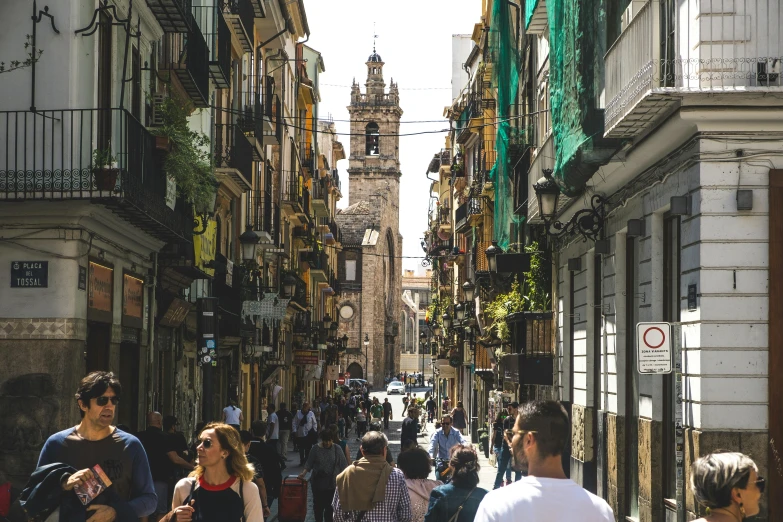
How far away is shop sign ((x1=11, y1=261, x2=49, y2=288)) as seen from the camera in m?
15.6

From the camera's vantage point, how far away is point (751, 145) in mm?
12023

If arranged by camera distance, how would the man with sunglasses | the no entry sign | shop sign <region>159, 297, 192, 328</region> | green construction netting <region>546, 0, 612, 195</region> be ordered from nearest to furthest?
the man with sunglasses < the no entry sign < green construction netting <region>546, 0, 612, 195</region> < shop sign <region>159, 297, 192, 328</region>

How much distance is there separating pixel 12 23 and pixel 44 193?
2123mm

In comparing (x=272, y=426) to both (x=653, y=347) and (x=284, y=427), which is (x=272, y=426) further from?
(x=653, y=347)

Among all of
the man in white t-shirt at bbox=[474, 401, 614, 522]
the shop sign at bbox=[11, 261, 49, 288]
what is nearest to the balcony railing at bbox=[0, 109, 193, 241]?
the shop sign at bbox=[11, 261, 49, 288]

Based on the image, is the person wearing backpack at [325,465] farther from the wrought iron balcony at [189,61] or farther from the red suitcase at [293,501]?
the wrought iron balcony at [189,61]

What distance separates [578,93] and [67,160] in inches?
238

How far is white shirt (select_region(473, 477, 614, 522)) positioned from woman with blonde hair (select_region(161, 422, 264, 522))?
2.43m

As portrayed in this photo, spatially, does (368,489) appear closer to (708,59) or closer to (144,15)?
(708,59)

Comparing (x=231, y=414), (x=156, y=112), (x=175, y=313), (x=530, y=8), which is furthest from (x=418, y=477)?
(x=231, y=414)

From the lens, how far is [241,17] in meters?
29.1

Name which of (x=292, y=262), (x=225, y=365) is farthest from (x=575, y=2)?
(x=292, y=262)

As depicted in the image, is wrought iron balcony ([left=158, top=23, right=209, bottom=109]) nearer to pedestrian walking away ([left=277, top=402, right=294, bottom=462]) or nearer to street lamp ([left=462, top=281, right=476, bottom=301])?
pedestrian walking away ([left=277, top=402, right=294, bottom=462])

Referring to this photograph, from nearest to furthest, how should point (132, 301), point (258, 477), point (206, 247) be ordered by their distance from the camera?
point (258, 477) → point (132, 301) → point (206, 247)
